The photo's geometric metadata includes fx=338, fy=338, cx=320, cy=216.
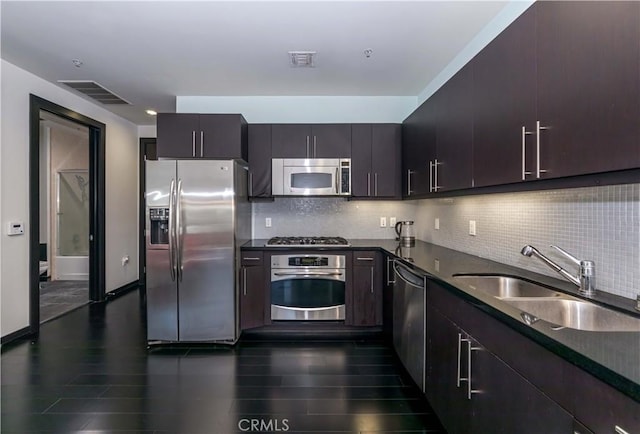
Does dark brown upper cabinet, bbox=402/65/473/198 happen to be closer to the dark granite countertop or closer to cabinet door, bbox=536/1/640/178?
the dark granite countertop

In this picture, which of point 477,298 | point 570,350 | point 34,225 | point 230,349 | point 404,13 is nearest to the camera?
point 570,350

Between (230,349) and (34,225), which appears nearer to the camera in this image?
(230,349)

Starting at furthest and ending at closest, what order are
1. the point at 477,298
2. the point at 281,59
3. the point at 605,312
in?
the point at 281,59 < the point at 477,298 < the point at 605,312

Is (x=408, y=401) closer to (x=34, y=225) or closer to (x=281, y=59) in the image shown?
(x=281, y=59)

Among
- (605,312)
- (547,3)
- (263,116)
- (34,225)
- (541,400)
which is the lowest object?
(541,400)

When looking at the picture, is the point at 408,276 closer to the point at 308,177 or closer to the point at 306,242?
the point at 306,242

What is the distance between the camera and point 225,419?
214 cm

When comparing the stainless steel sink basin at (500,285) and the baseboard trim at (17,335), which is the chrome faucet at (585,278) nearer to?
the stainless steel sink basin at (500,285)

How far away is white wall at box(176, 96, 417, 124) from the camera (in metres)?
4.04

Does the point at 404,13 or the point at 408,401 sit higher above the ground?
the point at 404,13

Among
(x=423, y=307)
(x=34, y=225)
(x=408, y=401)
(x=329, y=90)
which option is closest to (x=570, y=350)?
(x=423, y=307)

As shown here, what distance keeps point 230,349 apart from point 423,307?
197 cm

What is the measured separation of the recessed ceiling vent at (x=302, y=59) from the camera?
2.87 meters

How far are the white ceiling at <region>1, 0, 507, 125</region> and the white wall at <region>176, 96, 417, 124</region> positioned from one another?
0.21 metres
